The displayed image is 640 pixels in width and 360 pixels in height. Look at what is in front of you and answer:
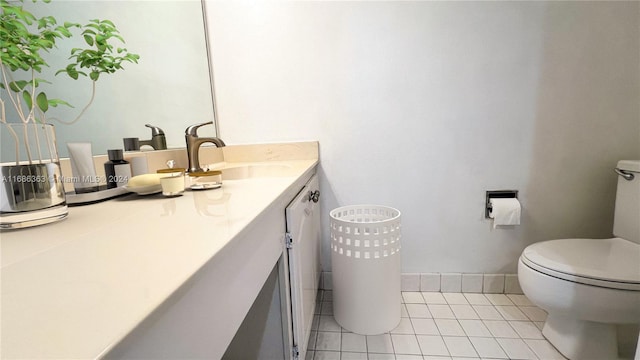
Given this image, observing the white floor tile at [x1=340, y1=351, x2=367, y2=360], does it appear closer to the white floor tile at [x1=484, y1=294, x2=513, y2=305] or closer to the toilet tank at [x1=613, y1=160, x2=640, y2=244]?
the white floor tile at [x1=484, y1=294, x2=513, y2=305]

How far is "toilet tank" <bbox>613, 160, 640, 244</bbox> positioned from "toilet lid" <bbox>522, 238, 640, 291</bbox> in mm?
54

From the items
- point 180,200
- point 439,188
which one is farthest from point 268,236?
point 439,188

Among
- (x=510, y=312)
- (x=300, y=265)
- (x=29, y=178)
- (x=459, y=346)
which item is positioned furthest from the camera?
(x=510, y=312)

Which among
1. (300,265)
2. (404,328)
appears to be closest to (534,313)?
(404,328)

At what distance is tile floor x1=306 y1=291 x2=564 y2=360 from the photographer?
1.12 meters

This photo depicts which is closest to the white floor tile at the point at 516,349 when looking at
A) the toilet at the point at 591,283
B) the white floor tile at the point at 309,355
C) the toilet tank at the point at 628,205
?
the toilet at the point at 591,283

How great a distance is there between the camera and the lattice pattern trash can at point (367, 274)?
3.85ft

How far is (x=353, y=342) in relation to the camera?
1205mm

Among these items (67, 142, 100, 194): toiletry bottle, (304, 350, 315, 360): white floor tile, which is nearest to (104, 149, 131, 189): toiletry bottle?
(67, 142, 100, 194): toiletry bottle

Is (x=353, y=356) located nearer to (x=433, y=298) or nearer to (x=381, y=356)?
(x=381, y=356)

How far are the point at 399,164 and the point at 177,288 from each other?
1.36 m

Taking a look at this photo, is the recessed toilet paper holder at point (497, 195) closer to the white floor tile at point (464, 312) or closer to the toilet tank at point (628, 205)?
the toilet tank at point (628, 205)

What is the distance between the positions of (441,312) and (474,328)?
0.52ft

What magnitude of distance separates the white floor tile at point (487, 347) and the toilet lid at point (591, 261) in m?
0.38
